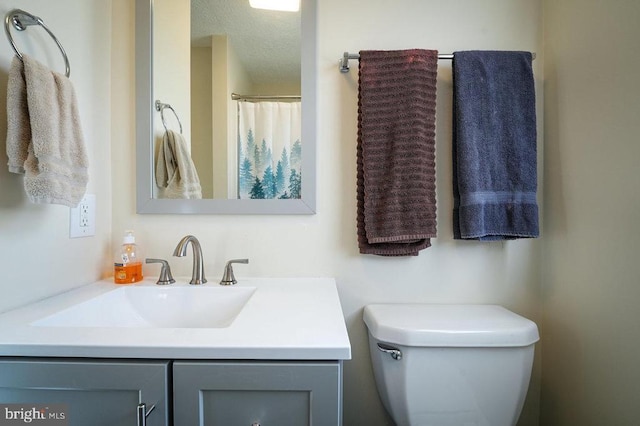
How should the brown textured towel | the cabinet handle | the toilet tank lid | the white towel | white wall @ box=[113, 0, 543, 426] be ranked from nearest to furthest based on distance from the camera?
the cabinet handle → the white towel → the toilet tank lid → the brown textured towel → white wall @ box=[113, 0, 543, 426]

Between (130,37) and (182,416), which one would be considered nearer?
(182,416)

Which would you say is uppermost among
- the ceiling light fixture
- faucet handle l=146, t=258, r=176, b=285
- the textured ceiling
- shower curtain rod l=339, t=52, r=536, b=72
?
the ceiling light fixture

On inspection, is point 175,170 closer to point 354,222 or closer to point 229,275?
point 229,275

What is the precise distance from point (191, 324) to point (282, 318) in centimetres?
39

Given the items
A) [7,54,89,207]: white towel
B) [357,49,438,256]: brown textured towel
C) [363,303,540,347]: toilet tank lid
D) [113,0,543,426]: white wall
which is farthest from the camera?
[113,0,543,426]: white wall

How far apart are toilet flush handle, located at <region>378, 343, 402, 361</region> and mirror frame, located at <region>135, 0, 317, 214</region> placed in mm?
502

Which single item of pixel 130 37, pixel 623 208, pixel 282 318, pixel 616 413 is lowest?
pixel 616 413

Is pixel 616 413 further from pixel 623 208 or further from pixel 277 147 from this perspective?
pixel 277 147

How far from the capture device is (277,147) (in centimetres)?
100

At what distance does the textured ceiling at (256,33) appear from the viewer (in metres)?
0.99

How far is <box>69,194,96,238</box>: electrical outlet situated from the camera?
2.82 feet

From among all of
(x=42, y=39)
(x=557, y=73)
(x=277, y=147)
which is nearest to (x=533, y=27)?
(x=557, y=73)

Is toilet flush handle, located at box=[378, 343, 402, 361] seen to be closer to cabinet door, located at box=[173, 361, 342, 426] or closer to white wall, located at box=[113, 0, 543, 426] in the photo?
white wall, located at box=[113, 0, 543, 426]
